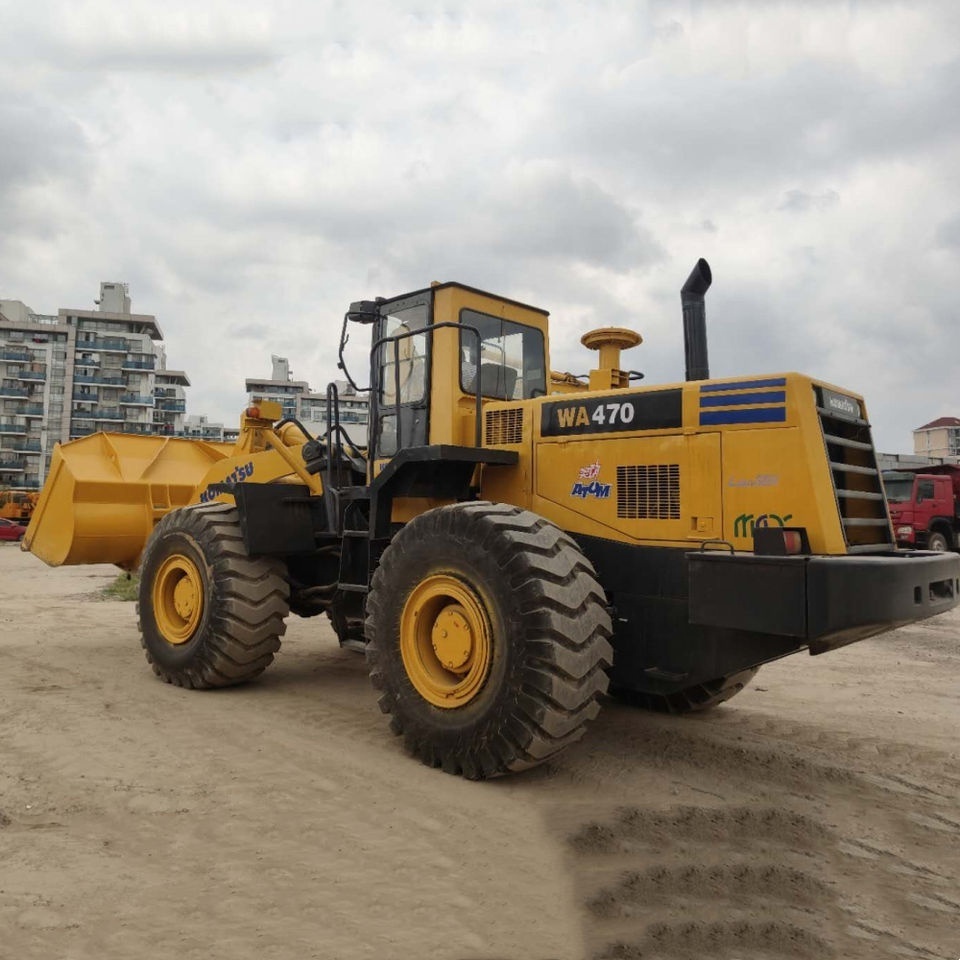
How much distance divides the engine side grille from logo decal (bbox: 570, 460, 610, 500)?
1346 millimetres

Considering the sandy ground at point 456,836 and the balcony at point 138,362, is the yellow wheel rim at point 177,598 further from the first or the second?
the balcony at point 138,362

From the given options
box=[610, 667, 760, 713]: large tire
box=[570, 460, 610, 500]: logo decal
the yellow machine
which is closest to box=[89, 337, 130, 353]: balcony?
the yellow machine

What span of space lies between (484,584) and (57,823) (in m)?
2.41

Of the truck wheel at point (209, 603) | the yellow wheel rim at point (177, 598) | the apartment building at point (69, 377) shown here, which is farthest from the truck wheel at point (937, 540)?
the apartment building at point (69, 377)

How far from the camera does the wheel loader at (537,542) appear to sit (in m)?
4.29

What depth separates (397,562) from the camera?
5137mm

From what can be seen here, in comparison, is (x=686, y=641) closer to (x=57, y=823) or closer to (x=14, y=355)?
(x=57, y=823)

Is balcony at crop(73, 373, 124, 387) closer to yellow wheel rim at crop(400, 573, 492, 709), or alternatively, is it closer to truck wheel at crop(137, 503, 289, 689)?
truck wheel at crop(137, 503, 289, 689)

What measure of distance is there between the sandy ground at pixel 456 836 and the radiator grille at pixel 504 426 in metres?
2.21

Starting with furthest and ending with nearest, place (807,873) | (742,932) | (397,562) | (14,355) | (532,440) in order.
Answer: (14,355) → (532,440) → (397,562) → (807,873) → (742,932)

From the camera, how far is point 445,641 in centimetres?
484

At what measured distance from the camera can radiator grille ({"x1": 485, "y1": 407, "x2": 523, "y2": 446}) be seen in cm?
576

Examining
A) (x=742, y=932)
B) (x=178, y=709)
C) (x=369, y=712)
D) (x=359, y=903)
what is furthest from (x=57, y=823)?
(x=742, y=932)

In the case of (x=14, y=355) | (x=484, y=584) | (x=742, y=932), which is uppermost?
(x=14, y=355)
